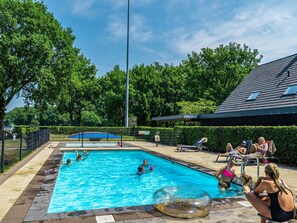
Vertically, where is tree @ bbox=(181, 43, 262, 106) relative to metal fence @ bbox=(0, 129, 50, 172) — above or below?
above

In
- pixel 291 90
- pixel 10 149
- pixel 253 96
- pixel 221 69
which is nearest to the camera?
pixel 10 149

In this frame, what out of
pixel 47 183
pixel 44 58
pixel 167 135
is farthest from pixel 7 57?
pixel 47 183

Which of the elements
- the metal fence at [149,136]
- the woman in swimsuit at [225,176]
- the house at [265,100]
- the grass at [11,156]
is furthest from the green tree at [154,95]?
the woman in swimsuit at [225,176]

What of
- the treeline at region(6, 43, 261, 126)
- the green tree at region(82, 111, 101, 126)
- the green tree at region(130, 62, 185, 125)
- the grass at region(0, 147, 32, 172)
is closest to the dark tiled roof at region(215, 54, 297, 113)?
the treeline at region(6, 43, 261, 126)

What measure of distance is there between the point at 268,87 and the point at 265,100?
5.33 feet

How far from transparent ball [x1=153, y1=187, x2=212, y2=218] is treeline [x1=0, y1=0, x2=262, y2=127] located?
2099 cm

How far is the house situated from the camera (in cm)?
1357

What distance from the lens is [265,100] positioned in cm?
1653

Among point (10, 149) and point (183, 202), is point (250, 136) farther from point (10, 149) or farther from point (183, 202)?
point (10, 149)

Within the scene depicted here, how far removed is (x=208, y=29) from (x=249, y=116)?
8561 mm

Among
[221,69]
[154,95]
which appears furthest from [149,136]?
[221,69]

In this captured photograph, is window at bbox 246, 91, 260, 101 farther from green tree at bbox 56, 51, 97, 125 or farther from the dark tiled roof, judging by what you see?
green tree at bbox 56, 51, 97, 125

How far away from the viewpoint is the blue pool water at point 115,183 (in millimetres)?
7446

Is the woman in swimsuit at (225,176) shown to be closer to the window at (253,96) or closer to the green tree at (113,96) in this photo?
the window at (253,96)
